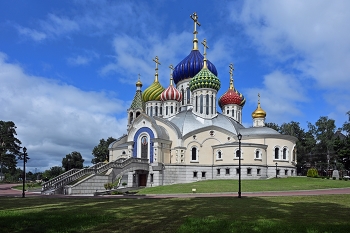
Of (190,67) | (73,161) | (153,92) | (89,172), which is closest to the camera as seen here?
(89,172)

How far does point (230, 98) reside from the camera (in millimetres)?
58969

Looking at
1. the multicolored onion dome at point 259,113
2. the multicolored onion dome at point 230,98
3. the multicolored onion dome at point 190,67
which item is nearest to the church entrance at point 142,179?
the multicolored onion dome at point 259,113

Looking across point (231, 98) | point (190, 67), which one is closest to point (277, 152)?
point (231, 98)

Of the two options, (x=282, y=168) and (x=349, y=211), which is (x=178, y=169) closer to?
(x=282, y=168)

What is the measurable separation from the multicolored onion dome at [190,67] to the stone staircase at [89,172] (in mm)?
19740

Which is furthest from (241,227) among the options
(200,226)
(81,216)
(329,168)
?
(329,168)

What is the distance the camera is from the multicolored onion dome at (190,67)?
57.4 metres

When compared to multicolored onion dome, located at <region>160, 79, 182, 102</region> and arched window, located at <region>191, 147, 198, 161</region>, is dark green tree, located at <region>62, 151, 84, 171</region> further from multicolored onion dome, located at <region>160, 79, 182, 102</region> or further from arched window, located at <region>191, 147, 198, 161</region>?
arched window, located at <region>191, 147, 198, 161</region>

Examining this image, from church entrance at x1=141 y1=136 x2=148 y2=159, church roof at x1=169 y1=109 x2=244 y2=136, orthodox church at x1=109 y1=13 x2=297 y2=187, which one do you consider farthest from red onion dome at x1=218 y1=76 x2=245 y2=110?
church entrance at x1=141 y1=136 x2=148 y2=159

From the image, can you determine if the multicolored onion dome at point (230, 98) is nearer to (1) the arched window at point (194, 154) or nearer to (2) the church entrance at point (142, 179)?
(1) the arched window at point (194, 154)

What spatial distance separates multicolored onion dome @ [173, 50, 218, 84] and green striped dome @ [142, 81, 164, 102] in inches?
152

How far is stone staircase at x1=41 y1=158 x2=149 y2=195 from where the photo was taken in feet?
109

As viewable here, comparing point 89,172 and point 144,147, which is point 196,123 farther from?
point 89,172

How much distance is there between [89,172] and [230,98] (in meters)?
30.8
